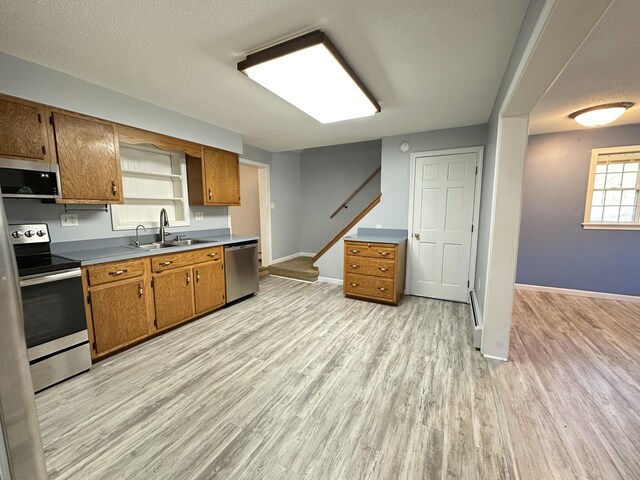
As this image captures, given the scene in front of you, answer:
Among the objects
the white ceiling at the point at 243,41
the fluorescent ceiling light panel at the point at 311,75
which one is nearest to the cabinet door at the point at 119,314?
the white ceiling at the point at 243,41

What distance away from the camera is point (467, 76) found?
2.12m

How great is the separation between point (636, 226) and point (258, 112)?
502cm

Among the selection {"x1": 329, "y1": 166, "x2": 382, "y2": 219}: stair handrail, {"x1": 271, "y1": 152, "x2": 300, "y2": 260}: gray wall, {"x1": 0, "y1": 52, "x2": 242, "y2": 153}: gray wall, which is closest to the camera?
{"x1": 0, "y1": 52, "x2": 242, "y2": 153}: gray wall

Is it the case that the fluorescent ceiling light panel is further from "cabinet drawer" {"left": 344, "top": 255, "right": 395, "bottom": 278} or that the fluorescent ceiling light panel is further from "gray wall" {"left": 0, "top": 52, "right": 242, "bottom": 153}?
"cabinet drawer" {"left": 344, "top": 255, "right": 395, "bottom": 278}

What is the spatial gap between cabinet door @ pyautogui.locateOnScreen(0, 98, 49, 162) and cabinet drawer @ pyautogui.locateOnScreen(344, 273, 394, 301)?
3.31 m

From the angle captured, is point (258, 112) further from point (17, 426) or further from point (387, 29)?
point (17, 426)

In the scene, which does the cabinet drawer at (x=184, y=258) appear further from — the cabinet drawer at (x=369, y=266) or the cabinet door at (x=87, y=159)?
the cabinet drawer at (x=369, y=266)

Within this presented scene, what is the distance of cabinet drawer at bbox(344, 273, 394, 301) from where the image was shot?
346 cm

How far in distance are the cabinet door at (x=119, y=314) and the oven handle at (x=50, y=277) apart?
231 mm

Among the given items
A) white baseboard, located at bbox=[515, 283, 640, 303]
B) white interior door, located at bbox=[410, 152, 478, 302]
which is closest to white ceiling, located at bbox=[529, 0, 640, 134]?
white interior door, located at bbox=[410, 152, 478, 302]

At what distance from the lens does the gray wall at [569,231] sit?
3494 millimetres

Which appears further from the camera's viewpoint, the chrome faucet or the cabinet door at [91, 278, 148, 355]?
the chrome faucet

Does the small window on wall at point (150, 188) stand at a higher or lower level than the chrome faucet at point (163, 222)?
higher

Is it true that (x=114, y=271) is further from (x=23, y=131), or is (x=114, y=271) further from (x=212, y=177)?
(x=212, y=177)
